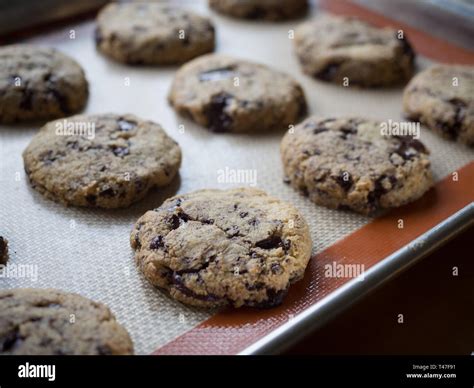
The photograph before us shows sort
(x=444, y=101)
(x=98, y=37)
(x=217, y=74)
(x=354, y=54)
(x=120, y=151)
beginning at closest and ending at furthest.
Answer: (x=120, y=151), (x=444, y=101), (x=217, y=74), (x=354, y=54), (x=98, y=37)

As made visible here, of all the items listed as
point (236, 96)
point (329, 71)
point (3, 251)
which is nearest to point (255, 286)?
point (3, 251)

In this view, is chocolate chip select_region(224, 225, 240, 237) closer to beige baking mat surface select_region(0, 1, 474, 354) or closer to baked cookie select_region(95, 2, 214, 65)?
beige baking mat surface select_region(0, 1, 474, 354)

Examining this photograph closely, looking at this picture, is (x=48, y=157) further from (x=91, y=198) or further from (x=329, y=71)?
(x=329, y=71)

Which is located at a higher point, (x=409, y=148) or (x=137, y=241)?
(x=409, y=148)

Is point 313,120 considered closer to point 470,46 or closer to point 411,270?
point 411,270

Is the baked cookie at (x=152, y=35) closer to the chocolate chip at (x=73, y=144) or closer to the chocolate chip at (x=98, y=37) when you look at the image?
the chocolate chip at (x=98, y=37)

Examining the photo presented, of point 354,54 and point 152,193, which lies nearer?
point 152,193
